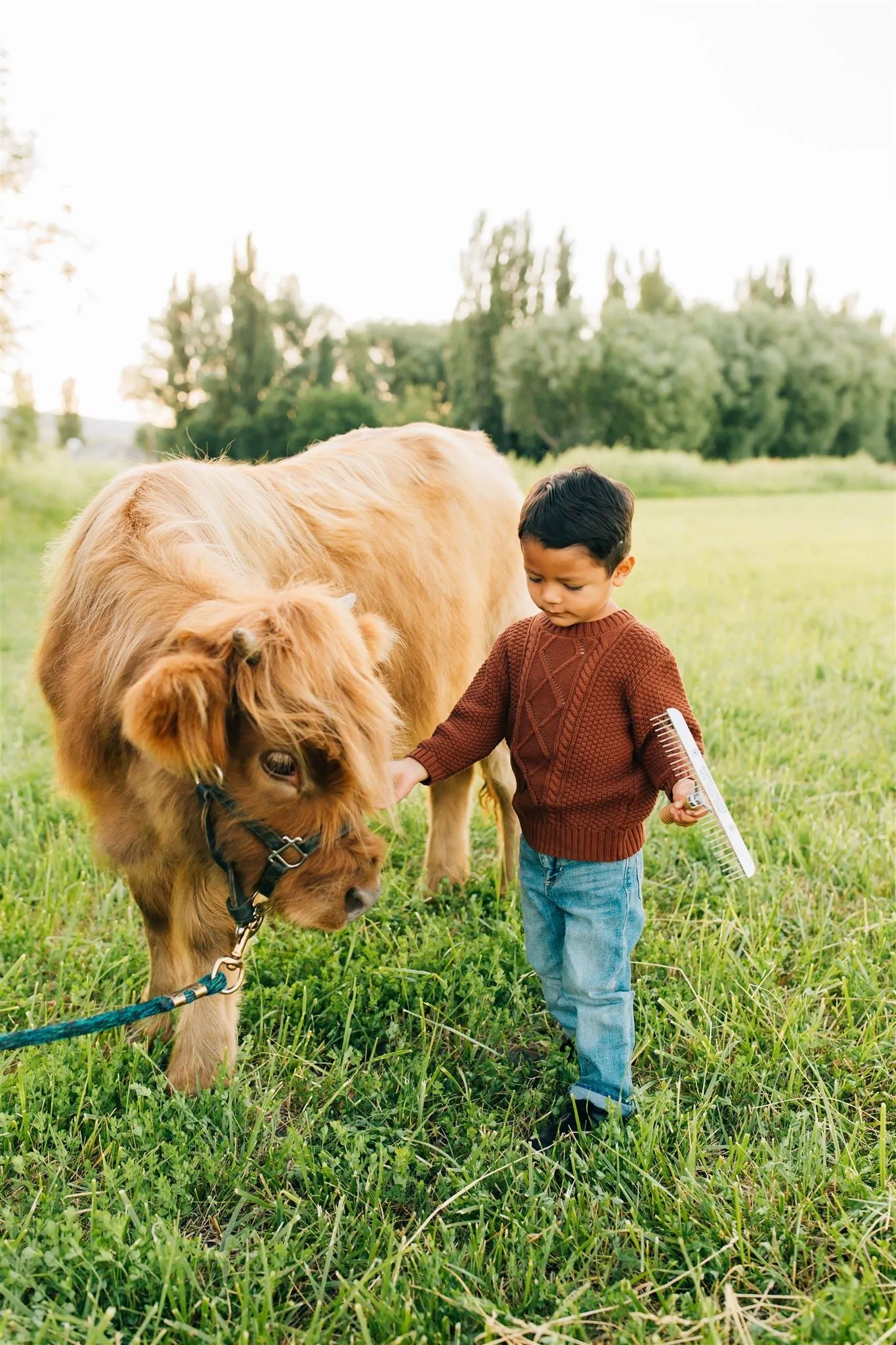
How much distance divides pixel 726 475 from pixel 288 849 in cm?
3619

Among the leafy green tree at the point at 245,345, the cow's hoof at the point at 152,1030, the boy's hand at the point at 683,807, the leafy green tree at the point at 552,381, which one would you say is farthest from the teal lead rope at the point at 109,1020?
the leafy green tree at the point at 245,345

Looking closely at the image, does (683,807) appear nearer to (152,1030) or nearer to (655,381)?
(152,1030)

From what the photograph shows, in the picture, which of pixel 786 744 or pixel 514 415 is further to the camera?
pixel 514 415

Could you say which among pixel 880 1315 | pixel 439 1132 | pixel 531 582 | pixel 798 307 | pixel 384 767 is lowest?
pixel 439 1132

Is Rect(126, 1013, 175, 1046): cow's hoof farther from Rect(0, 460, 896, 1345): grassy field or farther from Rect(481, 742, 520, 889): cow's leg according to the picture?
Rect(481, 742, 520, 889): cow's leg

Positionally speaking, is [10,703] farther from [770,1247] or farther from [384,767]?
[770,1247]

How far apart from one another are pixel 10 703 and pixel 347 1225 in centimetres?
551

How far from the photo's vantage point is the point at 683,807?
219 centimetres

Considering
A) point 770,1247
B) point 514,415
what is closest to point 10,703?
point 770,1247

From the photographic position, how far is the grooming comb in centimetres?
205

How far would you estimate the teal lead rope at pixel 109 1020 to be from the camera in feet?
6.89

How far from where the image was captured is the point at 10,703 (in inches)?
265

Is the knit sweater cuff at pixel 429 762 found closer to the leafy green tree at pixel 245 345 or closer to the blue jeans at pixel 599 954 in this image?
the blue jeans at pixel 599 954

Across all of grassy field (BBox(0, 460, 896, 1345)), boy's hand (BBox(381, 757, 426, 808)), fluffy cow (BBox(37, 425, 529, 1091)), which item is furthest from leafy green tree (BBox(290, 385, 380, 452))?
boy's hand (BBox(381, 757, 426, 808))
